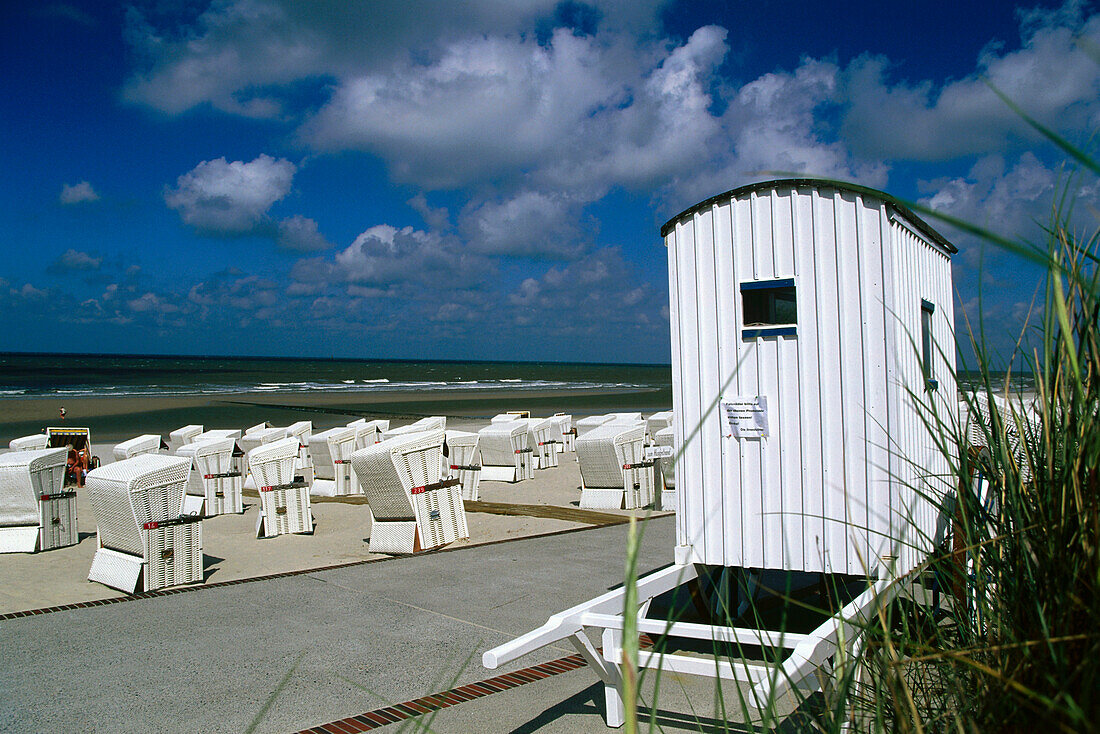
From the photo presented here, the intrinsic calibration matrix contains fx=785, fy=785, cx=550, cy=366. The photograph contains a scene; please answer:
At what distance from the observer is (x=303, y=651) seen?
5.18 m

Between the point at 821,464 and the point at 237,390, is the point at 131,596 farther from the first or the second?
the point at 237,390

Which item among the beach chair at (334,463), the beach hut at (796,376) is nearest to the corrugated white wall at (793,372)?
the beach hut at (796,376)

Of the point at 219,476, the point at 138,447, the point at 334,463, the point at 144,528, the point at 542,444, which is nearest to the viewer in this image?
the point at 144,528

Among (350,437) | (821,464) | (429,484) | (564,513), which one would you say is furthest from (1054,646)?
(350,437)

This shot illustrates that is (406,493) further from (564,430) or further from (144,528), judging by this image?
(564,430)

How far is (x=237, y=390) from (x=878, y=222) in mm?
62893

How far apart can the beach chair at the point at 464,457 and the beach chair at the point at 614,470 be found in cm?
174

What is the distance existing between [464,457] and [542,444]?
4917 millimetres

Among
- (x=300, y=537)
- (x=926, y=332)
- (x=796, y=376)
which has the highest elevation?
(x=926, y=332)

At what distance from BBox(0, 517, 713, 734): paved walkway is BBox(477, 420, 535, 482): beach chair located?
24.5 ft

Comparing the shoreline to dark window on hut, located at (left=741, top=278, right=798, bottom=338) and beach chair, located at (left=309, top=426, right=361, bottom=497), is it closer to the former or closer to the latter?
beach chair, located at (left=309, top=426, right=361, bottom=497)

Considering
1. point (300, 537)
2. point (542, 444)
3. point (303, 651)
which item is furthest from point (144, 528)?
point (542, 444)

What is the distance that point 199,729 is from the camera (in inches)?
161

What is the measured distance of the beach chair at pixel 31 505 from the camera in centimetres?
896
